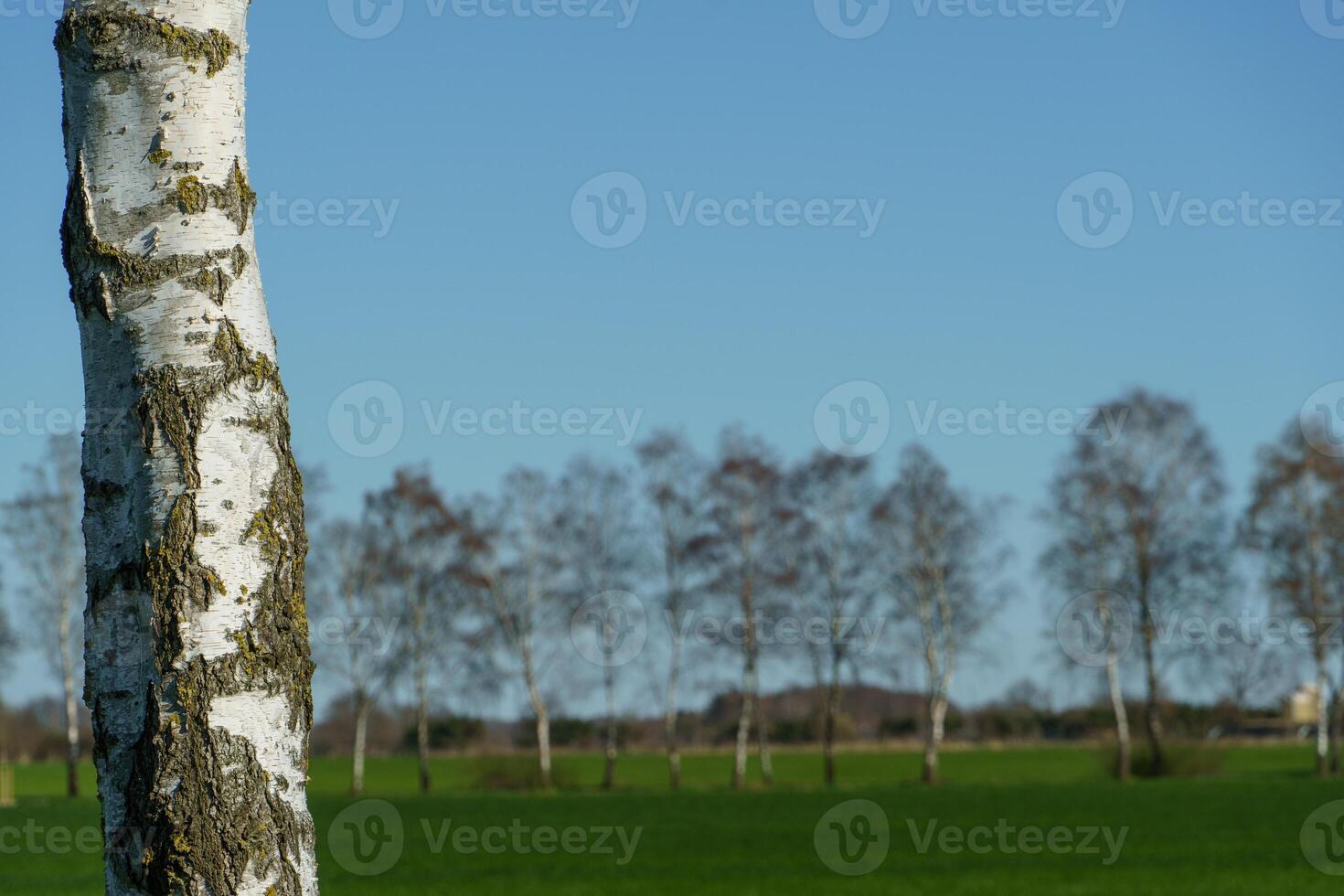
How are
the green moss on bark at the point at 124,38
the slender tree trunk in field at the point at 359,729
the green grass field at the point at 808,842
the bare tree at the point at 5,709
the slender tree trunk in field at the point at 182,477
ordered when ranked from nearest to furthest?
1. the slender tree trunk in field at the point at 182,477
2. the green moss on bark at the point at 124,38
3. the green grass field at the point at 808,842
4. the bare tree at the point at 5,709
5. the slender tree trunk in field at the point at 359,729

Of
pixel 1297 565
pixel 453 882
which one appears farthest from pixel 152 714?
pixel 1297 565

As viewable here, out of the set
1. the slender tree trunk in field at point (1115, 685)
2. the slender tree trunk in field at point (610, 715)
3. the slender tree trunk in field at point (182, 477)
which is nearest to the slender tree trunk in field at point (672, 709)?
the slender tree trunk in field at point (610, 715)

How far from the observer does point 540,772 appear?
52781mm

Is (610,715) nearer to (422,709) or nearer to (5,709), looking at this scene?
(422,709)

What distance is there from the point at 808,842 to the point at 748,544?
29.1 meters

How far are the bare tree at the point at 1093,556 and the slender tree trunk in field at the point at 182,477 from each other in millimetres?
48781

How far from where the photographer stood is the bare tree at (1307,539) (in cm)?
4997

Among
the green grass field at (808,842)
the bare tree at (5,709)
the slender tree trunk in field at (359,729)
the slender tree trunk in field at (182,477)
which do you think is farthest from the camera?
the slender tree trunk in field at (359,729)

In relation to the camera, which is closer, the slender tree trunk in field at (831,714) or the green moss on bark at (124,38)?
the green moss on bark at (124,38)

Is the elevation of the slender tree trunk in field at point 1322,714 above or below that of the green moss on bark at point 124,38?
below

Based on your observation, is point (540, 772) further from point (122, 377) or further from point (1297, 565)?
point (122, 377)

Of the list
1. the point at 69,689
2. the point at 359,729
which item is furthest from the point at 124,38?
the point at 359,729

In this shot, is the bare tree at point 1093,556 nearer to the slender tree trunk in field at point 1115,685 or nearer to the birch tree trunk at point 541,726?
the slender tree trunk in field at point 1115,685

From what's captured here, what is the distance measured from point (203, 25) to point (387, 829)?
28.2 m
